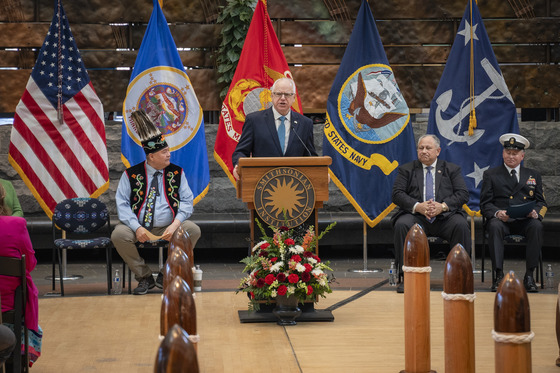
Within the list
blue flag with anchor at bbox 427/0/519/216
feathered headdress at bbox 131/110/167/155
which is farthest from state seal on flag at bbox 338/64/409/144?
feathered headdress at bbox 131/110/167/155

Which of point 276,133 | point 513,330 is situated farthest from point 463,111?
point 513,330

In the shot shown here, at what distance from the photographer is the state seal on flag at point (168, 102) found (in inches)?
297

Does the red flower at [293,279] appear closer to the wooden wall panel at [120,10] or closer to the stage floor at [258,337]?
the stage floor at [258,337]

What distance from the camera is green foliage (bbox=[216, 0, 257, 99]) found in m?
9.21

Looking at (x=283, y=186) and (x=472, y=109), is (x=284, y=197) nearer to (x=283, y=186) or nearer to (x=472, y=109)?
(x=283, y=186)

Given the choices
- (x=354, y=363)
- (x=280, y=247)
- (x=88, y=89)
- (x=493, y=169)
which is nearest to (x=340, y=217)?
(x=493, y=169)

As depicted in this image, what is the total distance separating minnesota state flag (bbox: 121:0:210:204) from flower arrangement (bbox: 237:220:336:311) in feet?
8.18

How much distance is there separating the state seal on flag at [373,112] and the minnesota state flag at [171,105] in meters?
1.39

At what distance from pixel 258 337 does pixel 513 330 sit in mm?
2627

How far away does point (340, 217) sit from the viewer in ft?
29.2

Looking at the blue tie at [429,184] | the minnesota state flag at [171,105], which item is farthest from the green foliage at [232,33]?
the blue tie at [429,184]

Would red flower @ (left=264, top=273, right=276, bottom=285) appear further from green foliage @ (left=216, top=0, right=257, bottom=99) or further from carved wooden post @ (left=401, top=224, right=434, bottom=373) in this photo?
green foliage @ (left=216, top=0, right=257, bottom=99)

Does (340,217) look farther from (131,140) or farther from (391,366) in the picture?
(391,366)

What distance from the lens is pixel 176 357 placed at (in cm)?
161
